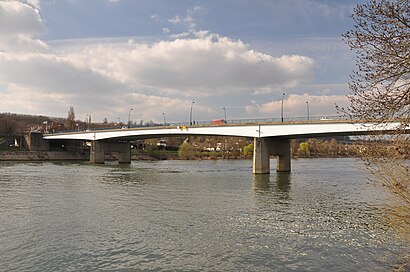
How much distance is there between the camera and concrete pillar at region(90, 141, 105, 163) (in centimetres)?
7950

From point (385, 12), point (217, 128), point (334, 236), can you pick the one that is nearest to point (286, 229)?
point (334, 236)

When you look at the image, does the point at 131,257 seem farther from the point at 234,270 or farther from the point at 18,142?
the point at 18,142

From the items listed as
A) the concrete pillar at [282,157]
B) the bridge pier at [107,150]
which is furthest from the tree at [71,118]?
the concrete pillar at [282,157]

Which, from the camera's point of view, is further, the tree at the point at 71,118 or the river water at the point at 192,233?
the tree at the point at 71,118

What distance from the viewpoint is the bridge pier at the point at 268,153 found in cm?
4997

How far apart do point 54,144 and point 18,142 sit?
9.53 meters

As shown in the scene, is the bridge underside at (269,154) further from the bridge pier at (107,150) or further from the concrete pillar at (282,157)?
the bridge pier at (107,150)

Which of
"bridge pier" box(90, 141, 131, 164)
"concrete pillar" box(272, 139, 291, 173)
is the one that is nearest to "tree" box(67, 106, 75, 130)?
"bridge pier" box(90, 141, 131, 164)

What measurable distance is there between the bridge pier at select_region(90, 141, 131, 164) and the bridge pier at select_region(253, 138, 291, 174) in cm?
4037

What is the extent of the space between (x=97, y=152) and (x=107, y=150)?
2.78 meters

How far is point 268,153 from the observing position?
52125 mm

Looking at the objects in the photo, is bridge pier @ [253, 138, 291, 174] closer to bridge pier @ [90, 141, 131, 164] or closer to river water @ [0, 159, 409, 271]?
river water @ [0, 159, 409, 271]

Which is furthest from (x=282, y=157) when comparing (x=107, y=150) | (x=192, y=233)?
(x=107, y=150)

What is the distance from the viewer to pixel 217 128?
57.5m
